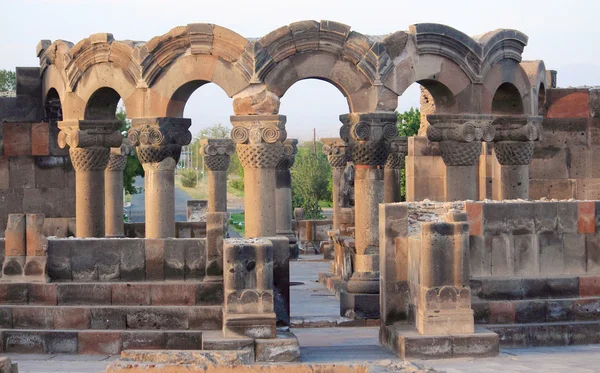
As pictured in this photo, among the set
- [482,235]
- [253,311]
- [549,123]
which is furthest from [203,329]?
[549,123]

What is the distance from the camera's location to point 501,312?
12.4 m

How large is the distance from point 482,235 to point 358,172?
3370 millimetres

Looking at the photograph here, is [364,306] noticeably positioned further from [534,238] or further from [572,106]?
[572,106]

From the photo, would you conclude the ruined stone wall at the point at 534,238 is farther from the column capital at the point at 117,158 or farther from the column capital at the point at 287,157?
the column capital at the point at 287,157

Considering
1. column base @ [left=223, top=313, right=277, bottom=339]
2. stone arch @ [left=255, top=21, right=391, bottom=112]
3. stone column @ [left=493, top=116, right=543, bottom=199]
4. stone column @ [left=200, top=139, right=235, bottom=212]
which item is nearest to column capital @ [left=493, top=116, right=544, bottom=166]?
stone column @ [left=493, top=116, right=543, bottom=199]

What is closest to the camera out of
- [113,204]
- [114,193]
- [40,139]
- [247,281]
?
[247,281]

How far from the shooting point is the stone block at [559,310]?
12.4m

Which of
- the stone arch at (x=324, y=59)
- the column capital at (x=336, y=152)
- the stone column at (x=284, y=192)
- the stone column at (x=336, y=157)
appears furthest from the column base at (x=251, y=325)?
the column capital at (x=336, y=152)

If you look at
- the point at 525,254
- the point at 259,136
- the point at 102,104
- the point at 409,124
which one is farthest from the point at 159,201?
the point at 409,124

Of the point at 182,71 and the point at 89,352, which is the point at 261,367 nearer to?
the point at 89,352

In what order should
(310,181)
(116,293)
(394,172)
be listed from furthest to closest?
(310,181) < (394,172) < (116,293)

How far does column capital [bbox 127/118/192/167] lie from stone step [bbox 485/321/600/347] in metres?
5.69

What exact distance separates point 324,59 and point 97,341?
5.20m

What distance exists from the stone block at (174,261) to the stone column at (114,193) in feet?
19.9
